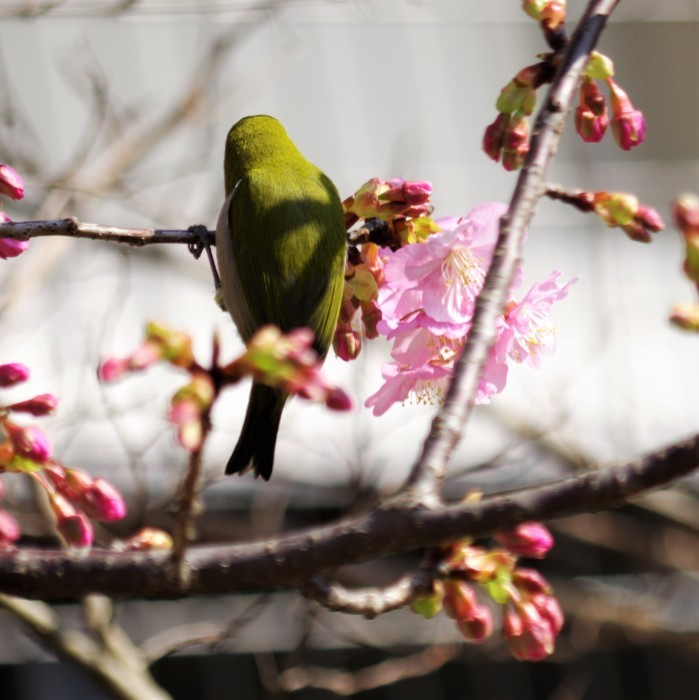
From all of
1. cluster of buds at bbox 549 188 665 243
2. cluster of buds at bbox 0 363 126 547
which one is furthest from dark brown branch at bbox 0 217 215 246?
cluster of buds at bbox 549 188 665 243

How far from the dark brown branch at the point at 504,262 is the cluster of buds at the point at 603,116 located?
0.19m

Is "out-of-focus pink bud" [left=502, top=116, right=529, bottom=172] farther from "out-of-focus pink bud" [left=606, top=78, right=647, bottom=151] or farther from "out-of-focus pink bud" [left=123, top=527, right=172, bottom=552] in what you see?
"out-of-focus pink bud" [left=123, top=527, right=172, bottom=552]

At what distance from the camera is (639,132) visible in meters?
1.68

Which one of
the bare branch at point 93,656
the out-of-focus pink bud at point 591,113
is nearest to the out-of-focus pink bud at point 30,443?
the out-of-focus pink bud at point 591,113

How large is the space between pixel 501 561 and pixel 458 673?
4207 mm

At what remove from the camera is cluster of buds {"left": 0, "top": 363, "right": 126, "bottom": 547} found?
4.19 ft

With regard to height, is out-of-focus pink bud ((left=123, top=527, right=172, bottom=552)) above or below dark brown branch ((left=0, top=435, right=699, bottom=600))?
below

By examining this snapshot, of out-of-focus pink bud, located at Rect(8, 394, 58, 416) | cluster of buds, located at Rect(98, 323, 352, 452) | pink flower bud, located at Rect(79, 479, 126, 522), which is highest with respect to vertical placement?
cluster of buds, located at Rect(98, 323, 352, 452)

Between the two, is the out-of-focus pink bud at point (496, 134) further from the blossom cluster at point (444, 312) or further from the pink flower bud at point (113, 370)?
the pink flower bud at point (113, 370)

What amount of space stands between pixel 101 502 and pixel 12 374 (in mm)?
212

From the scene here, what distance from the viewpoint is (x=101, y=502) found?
1414 millimetres

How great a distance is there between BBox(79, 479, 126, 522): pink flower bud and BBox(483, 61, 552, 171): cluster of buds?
2.21 feet

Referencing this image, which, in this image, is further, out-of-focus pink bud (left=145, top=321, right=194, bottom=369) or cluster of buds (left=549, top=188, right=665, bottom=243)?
cluster of buds (left=549, top=188, right=665, bottom=243)

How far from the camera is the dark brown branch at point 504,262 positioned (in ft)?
3.01
